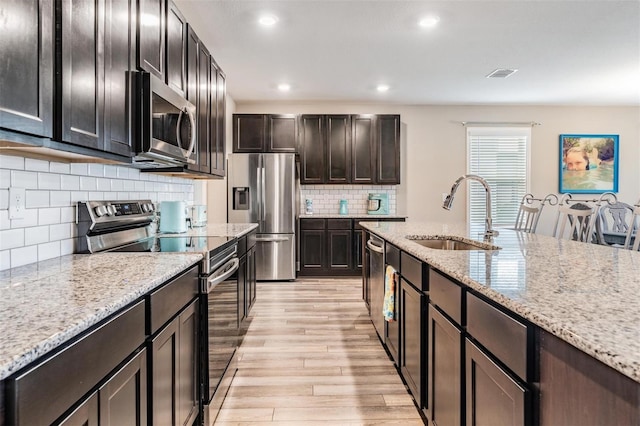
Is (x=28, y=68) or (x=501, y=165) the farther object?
(x=501, y=165)

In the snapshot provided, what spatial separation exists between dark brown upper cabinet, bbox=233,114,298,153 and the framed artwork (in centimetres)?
427

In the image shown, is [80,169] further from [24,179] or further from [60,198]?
[24,179]

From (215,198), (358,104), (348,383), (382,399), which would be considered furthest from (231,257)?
(358,104)

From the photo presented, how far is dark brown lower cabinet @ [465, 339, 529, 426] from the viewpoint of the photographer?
925 mm

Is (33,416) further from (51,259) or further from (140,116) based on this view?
(140,116)

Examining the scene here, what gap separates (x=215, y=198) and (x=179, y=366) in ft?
13.2

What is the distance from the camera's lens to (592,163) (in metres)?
5.86

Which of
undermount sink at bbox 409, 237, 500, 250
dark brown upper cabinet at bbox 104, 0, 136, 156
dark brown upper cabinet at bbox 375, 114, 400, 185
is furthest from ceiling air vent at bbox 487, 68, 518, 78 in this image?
dark brown upper cabinet at bbox 104, 0, 136, 156

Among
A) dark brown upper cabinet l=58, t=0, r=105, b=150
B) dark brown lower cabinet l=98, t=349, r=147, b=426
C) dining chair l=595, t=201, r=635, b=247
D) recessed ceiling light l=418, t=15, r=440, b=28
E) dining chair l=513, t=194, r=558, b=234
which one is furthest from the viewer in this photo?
dining chair l=513, t=194, r=558, b=234

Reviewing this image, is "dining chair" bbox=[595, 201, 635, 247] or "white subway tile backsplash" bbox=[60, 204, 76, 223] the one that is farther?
"dining chair" bbox=[595, 201, 635, 247]

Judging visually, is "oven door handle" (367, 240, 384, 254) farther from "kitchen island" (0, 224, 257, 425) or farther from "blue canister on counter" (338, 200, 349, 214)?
"blue canister on counter" (338, 200, 349, 214)

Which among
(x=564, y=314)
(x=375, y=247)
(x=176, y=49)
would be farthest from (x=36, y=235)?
(x=375, y=247)

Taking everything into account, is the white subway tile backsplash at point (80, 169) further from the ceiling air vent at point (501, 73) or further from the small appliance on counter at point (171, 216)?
the ceiling air vent at point (501, 73)

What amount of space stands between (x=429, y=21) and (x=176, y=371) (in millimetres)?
3083
